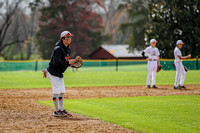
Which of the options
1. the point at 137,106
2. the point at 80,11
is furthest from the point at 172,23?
the point at 137,106

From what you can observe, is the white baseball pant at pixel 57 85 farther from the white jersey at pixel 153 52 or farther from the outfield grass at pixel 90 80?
the outfield grass at pixel 90 80

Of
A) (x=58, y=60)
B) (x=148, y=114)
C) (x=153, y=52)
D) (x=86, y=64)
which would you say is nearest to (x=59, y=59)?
(x=58, y=60)

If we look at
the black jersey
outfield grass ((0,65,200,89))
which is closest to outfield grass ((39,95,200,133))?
the black jersey

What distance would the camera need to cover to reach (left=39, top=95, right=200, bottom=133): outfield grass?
707 cm

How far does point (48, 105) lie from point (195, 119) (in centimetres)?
458

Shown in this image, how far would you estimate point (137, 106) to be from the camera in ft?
33.5

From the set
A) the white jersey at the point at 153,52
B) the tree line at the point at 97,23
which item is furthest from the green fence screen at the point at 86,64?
the white jersey at the point at 153,52

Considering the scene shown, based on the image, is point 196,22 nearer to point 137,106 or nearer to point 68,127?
point 137,106

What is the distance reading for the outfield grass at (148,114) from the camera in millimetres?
7071

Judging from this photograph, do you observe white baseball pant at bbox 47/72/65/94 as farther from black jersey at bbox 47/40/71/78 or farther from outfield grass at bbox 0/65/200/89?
outfield grass at bbox 0/65/200/89

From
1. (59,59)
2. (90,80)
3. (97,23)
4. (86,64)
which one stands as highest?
(97,23)

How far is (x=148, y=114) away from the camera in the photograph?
28.6 ft

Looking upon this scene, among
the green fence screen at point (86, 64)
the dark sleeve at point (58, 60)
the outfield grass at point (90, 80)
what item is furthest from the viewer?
the green fence screen at point (86, 64)

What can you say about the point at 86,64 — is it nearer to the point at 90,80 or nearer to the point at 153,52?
the point at 90,80
